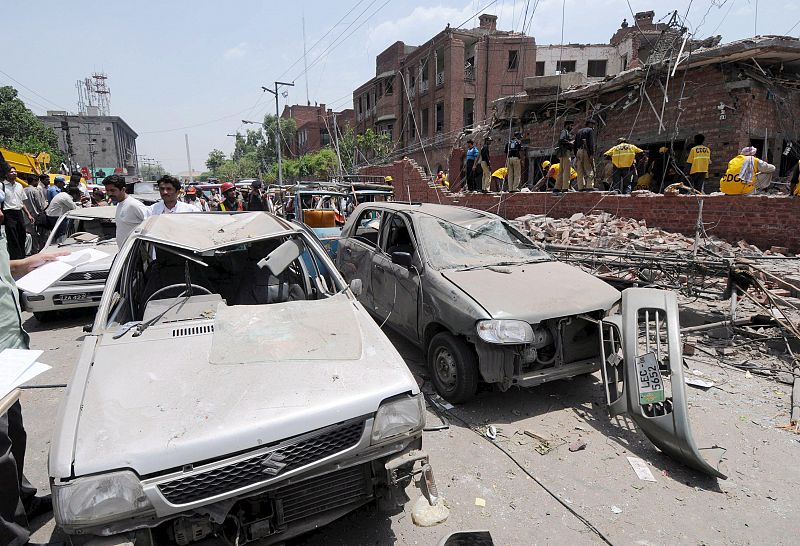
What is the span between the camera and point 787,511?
273cm

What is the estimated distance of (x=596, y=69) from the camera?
3244cm

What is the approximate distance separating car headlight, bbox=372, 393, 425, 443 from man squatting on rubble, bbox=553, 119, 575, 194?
975 centimetres

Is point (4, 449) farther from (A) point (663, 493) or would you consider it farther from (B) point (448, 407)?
(A) point (663, 493)

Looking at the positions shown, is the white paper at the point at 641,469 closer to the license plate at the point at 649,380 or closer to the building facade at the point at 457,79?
the license plate at the point at 649,380

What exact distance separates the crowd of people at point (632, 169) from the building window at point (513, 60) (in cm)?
1999

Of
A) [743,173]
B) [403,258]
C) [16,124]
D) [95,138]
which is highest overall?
[95,138]

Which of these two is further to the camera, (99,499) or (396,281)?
(396,281)

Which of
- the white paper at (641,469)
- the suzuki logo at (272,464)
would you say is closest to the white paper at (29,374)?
the suzuki logo at (272,464)

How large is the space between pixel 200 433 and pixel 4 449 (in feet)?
4.35

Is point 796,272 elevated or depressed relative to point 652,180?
depressed

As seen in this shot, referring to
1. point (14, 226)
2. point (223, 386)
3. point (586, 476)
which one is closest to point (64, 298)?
point (14, 226)

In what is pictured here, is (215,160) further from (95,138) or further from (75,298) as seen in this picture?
(75,298)

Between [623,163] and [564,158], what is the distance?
151 cm

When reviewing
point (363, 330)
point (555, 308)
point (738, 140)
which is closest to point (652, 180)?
point (738, 140)
